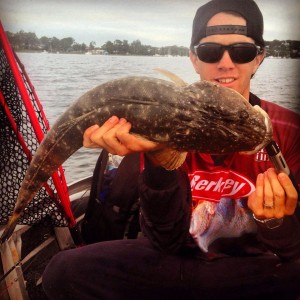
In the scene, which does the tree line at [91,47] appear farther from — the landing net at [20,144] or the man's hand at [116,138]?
the man's hand at [116,138]

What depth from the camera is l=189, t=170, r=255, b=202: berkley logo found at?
233 centimetres

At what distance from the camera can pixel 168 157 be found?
5.87 ft

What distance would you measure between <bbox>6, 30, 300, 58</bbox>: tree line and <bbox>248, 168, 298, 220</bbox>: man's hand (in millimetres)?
805

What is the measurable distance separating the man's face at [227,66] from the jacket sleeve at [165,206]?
70 centimetres

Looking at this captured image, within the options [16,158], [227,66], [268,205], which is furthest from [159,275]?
[227,66]

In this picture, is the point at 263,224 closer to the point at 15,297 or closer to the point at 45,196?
the point at 45,196

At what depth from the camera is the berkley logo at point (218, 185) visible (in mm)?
2330

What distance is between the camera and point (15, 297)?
7.94 feet

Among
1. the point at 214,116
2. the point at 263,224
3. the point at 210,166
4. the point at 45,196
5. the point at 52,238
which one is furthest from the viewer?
the point at 52,238

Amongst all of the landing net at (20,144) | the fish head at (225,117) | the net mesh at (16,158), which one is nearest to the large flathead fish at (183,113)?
the fish head at (225,117)

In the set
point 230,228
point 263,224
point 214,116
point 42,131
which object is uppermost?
point 214,116

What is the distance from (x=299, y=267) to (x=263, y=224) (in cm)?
48

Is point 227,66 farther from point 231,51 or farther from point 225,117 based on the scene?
point 225,117

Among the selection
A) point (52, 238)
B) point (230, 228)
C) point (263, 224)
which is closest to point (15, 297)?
point (52, 238)
